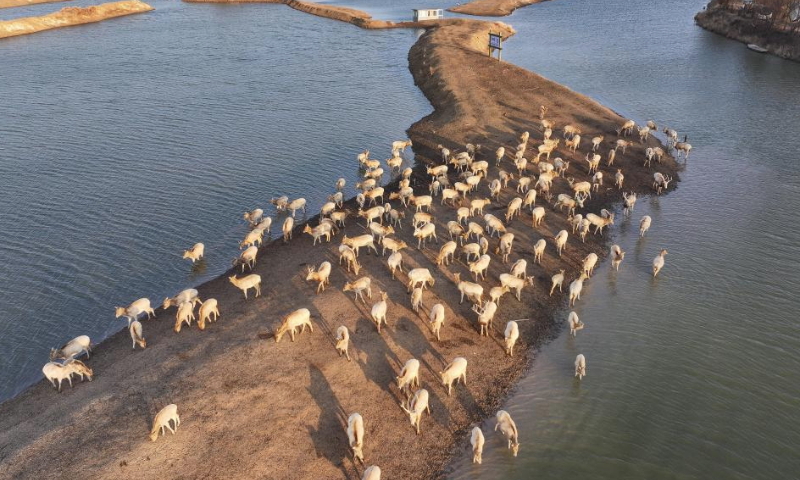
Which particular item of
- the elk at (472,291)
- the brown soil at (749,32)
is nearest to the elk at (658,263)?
the elk at (472,291)

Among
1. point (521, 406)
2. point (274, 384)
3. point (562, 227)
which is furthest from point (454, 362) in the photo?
point (562, 227)

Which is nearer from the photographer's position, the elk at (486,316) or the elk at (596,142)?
the elk at (486,316)

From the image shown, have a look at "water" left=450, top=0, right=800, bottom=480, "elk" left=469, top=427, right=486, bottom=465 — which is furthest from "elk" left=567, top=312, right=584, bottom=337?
"elk" left=469, top=427, right=486, bottom=465

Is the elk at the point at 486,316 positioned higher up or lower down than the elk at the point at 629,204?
lower down

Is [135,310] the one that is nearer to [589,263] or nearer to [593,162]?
[589,263]

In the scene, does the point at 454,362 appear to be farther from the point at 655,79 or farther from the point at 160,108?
the point at 655,79

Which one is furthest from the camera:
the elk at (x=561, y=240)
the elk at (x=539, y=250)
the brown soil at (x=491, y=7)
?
the brown soil at (x=491, y=7)

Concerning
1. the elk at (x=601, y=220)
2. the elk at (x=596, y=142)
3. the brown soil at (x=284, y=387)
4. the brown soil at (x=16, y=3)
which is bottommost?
the brown soil at (x=284, y=387)

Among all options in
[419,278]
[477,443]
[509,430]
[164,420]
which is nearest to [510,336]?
[509,430]

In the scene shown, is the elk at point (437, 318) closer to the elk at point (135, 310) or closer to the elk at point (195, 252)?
the elk at point (135, 310)
